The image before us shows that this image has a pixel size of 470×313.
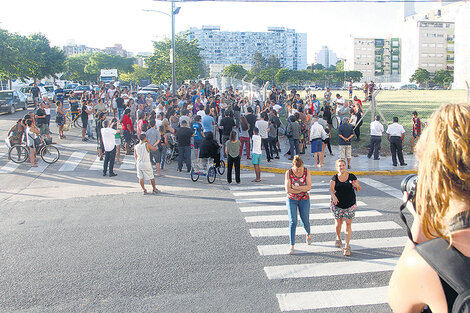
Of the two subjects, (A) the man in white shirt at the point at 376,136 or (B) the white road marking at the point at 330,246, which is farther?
(A) the man in white shirt at the point at 376,136

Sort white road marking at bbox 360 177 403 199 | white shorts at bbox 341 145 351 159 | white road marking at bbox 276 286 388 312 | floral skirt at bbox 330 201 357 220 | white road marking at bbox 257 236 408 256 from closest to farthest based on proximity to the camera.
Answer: white road marking at bbox 276 286 388 312
floral skirt at bbox 330 201 357 220
white road marking at bbox 257 236 408 256
white road marking at bbox 360 177 403 199
white shorts at bbox 341 145 351 159

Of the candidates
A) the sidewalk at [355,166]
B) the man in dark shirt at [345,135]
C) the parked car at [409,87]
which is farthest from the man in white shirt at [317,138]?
the parked car at [409,87]

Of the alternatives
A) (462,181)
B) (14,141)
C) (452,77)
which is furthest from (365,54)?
(462,181)

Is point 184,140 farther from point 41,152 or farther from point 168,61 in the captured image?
point 168,61

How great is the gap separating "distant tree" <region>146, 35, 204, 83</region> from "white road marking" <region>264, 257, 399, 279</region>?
38.9 m

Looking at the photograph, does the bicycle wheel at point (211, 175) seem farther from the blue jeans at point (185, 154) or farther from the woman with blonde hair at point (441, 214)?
the woman with blonde hair at point (441, 214)

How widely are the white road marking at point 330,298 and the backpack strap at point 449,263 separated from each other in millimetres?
3936

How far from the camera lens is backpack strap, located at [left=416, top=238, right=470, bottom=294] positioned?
63.8 inches

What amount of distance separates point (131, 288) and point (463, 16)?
10025cm

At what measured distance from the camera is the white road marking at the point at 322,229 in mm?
8289

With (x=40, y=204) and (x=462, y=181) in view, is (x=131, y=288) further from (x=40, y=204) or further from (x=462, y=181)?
(x=40, y=204)

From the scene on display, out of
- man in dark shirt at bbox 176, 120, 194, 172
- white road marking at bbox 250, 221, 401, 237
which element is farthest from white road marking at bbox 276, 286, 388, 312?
man in dark shirt at bbox 176, 120, 194, 172

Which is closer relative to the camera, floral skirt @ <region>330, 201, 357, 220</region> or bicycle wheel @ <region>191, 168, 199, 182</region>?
floral skirt @ <region>330, 201, 357, 220</region>

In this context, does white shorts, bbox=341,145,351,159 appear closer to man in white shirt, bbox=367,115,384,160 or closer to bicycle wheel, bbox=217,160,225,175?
man in white shirt, bbox=367,115,384,160
